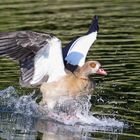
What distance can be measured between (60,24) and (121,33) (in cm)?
199

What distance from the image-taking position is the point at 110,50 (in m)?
18.4

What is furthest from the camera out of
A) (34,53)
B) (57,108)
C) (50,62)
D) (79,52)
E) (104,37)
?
(104,37)

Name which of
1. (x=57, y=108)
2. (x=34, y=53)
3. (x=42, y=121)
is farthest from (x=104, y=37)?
(x=42, y=121)

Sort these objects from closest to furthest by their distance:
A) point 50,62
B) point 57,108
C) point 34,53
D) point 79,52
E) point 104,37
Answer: point 34,53 → point 50,62 → point 57,108 → point 79,52 → point 104,37

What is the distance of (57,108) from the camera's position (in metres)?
14.4

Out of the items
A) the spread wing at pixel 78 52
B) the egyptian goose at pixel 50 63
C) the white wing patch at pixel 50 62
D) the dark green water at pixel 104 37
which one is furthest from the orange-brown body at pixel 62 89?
the spread wing at pixel 78 52

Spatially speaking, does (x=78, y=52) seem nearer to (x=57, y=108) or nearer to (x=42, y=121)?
Result: (x=57, y=108)

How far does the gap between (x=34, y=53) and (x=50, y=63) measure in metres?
0.39

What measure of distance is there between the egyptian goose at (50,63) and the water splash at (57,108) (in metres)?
0.14

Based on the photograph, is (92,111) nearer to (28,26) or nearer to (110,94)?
(110,94)

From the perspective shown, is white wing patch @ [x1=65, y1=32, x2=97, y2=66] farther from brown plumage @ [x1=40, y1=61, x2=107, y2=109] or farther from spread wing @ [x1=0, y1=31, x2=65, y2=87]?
spread wing @ [x1=0, y1=31, x2=65, y2=87]

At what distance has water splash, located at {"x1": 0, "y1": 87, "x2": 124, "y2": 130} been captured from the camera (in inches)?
Result: 547

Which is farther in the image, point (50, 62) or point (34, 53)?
point (50, 62)

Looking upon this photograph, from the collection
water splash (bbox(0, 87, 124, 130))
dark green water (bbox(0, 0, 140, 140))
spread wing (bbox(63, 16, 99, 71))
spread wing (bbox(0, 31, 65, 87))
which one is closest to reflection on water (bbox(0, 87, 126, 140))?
water splash (bbox(0, 87, 124, 130))
